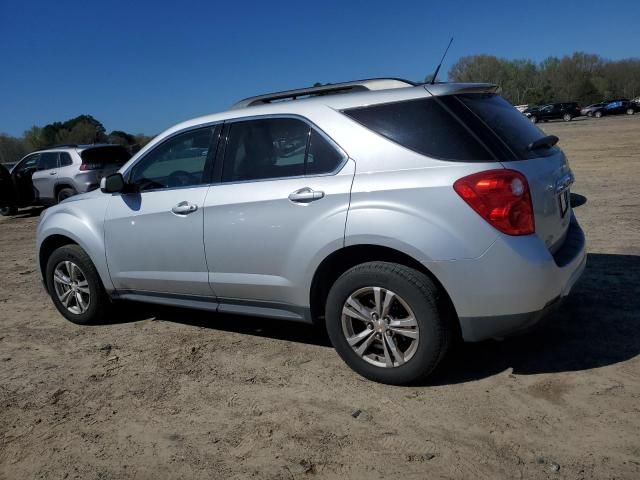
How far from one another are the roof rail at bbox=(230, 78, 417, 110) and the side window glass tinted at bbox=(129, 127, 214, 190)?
378mm

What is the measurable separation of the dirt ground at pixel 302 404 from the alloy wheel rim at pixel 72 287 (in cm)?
24

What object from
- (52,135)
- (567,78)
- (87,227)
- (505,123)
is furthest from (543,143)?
(567,78)

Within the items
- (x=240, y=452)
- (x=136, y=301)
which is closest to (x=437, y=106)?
(x=240, y=452)

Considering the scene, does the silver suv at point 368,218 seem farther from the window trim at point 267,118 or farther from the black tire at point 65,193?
the black tire at point 65,193

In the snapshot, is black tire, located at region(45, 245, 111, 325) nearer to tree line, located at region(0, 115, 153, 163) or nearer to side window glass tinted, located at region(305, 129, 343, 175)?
side window glass tinted, located at region(305, 129, 343, 175)

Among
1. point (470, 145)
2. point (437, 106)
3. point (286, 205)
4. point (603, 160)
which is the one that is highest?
point (437, 106)

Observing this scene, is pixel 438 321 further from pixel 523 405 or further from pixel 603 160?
pixel 603 160

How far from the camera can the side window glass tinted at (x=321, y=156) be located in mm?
3703

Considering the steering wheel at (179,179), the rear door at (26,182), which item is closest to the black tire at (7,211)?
the rear door at (26,182)

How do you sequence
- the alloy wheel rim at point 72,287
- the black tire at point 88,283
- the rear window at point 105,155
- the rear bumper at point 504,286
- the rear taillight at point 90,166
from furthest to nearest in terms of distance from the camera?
1. the rear window at point 105,155
2. the rear taillight at point 90,166
3. the alloy wheel rim at point 72,287
4. the black tire at point 88,283
5. the rear bumper at point 504,286

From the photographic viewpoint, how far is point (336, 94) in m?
3.99

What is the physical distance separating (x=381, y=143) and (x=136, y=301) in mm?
2642

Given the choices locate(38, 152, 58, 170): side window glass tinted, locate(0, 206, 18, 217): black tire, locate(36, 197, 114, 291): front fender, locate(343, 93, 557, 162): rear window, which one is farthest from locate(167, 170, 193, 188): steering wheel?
locate(0, 206, 18, 217): black tire

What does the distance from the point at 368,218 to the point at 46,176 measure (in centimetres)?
1276
